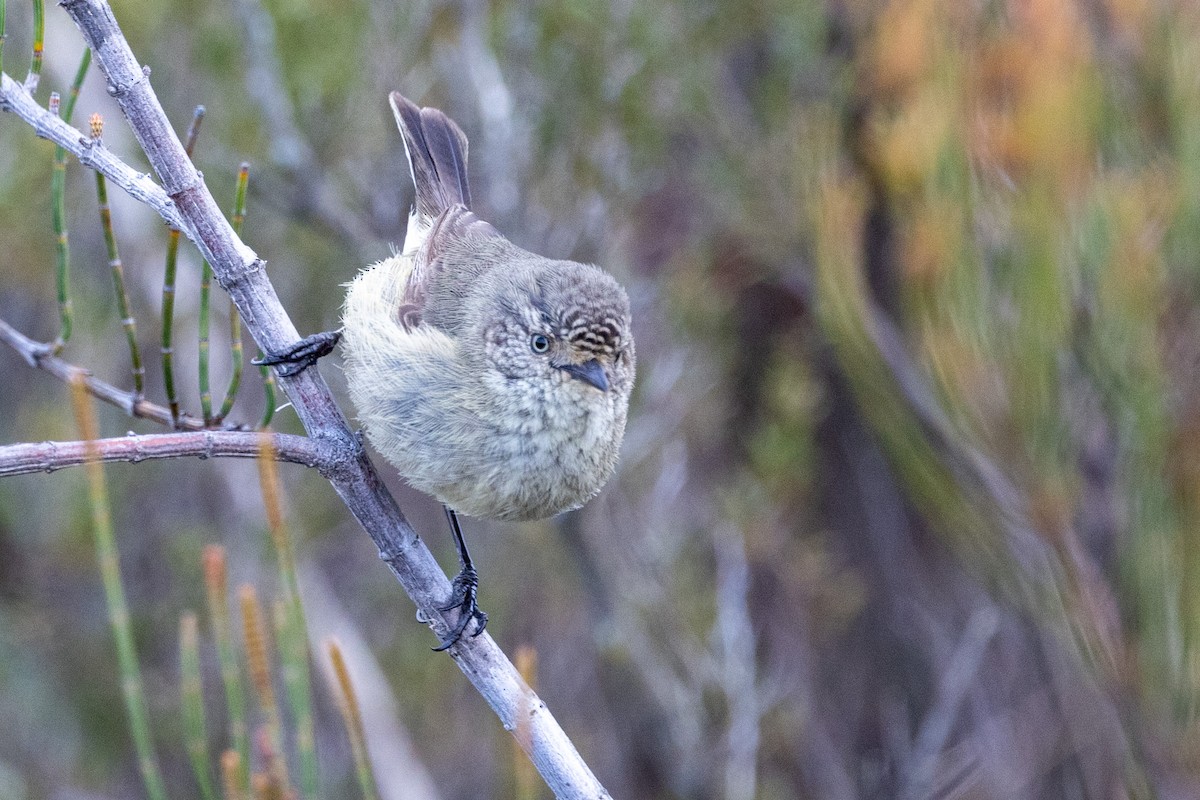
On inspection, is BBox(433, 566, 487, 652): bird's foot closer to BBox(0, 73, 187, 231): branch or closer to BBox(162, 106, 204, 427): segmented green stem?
BBox(162, 106, 204, 427): segmented green stem

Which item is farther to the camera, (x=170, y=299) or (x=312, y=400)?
(x=312, y=400)

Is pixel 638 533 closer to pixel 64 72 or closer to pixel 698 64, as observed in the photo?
pixel 698 64

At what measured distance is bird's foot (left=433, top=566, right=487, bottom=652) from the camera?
2277mm

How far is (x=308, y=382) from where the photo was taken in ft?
7.40

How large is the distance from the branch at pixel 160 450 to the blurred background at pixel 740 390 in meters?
1.82

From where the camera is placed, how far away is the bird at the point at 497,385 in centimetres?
265

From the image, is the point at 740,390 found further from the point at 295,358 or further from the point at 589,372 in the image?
the point at 295,358

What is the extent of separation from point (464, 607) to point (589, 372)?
0.65 meters

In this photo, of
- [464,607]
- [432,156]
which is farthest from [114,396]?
[432,156]

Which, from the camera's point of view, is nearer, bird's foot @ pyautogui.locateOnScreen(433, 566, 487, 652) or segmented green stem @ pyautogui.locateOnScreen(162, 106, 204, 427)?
segmented green stem @ pyautogui.locateOnScreen(162, 106, 204, 427)

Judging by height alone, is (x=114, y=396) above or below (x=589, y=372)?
above

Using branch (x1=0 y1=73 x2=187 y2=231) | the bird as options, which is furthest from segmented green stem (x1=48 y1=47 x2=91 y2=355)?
the bird

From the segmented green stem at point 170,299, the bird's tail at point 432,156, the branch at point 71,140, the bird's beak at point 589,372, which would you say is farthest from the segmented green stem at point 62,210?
the bird's tail at point 432,156

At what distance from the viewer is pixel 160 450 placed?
6.15 ft
